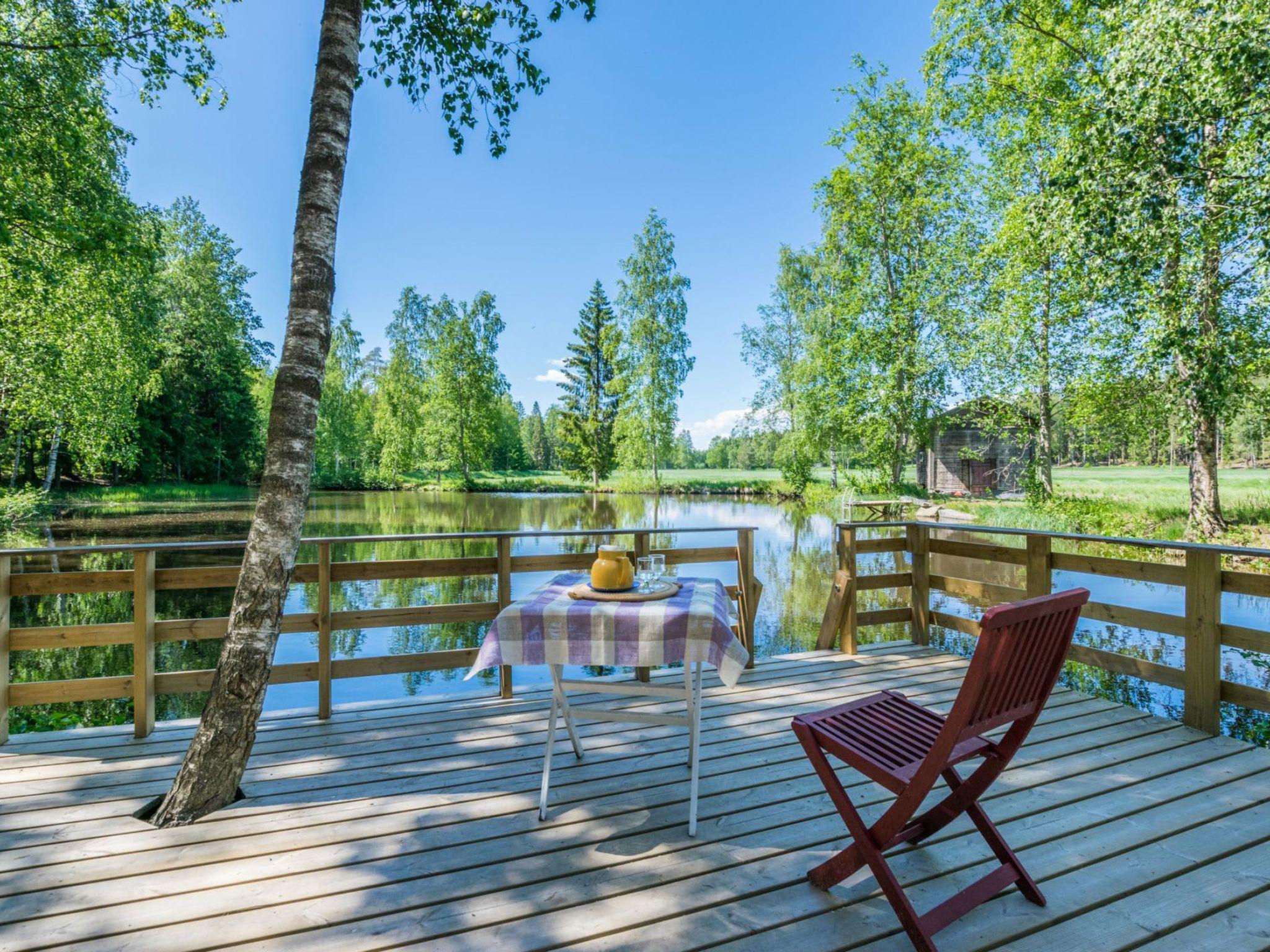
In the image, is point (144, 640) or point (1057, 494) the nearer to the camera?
point (144, 640)

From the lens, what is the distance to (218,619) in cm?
284

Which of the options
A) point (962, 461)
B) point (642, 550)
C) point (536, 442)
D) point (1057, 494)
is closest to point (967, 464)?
point (962, 461)

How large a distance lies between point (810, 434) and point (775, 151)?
802 cm

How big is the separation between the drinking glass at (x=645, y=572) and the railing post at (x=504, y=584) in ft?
3.82

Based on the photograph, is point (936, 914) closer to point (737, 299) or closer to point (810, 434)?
point (810, 434)

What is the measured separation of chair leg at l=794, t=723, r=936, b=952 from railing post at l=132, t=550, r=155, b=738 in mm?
2932

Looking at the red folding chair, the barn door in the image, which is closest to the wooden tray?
the red folding chair

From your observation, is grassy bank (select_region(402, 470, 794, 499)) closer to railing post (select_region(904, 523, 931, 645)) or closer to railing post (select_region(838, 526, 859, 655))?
railing post (select_region(904, 523, 931, 645))

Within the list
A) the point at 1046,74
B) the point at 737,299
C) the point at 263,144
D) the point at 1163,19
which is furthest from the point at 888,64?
the point at 263,144

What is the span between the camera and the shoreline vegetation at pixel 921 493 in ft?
33.1

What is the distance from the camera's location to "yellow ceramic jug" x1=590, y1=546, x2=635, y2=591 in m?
2.24

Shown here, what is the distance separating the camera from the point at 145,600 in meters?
2.86

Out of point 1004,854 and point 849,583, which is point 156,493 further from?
point 1004,854

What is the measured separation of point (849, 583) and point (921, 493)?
51.9 ft
